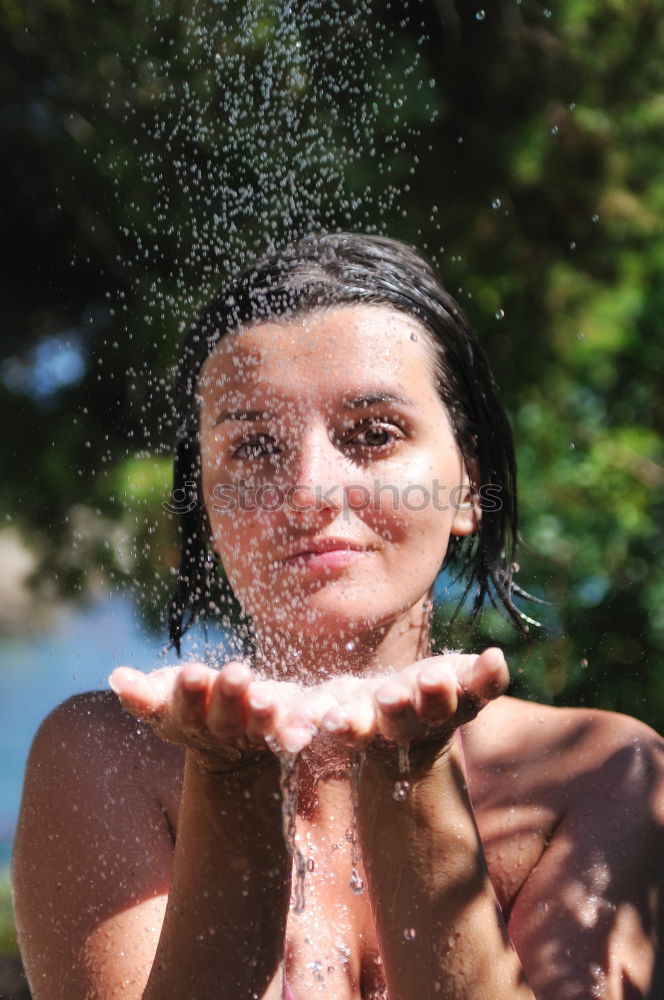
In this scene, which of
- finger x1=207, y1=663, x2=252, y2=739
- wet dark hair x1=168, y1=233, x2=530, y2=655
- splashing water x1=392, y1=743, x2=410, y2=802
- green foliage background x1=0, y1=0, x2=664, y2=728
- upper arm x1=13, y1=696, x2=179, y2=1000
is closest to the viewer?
finger x1=207, y1=663, x2=252, y2=739

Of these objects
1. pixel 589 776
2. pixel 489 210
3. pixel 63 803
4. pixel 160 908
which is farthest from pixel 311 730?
pixel 489 210

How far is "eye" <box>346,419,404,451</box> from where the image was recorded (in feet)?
6.32

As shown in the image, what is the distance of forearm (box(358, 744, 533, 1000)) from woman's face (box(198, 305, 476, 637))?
0.53 metres

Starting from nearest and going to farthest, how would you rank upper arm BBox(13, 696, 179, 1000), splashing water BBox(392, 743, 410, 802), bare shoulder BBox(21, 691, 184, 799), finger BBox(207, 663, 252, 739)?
finger BBox(207, 663, 252, 739)
splashing water BBox(392, 743, 410, 802)
upper arm BBox(13, 696, 179, 1000)
bare shoulder BBox(21, 691, 184, 799)

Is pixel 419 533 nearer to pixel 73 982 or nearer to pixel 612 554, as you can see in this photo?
pixel 73 982

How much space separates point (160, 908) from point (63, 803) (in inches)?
10.3

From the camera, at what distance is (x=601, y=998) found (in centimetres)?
165

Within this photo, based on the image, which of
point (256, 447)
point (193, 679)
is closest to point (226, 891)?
point (193, 679)

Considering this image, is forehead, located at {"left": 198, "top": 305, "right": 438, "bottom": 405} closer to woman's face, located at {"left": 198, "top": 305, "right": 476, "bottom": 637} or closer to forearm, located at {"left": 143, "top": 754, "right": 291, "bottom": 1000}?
woman's face, located at {"left": 198, "top": 305, "right": 476, "bottom": 637}

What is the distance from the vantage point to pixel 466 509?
2.24m

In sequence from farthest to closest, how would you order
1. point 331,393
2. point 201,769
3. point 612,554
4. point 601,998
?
1. point 612,554
2. point 331,393
3. point 601,998
4. point 201,769

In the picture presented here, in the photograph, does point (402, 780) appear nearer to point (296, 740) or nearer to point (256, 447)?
point (296, 740)

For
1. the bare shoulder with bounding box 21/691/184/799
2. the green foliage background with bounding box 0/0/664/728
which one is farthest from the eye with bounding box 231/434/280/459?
the green foliage background with bounding box 0/0/664/728

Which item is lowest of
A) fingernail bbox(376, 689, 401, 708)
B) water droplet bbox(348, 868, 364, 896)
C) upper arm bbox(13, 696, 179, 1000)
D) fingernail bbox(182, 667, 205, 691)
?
water droplet bbox(348, 868, 364, 896)
